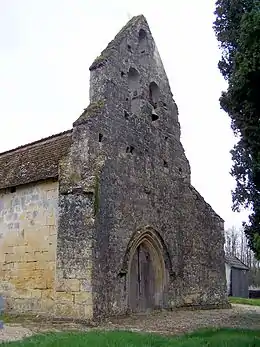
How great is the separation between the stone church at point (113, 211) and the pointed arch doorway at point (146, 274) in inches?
1.5

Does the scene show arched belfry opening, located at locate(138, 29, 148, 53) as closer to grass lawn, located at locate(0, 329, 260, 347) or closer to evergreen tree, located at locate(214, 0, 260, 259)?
evergreen tree, located at locate(214, 0, 260, 259)

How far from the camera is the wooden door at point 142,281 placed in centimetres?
1528

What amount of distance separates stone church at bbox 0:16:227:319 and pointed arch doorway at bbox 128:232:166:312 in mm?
37

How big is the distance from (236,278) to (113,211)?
25144mm

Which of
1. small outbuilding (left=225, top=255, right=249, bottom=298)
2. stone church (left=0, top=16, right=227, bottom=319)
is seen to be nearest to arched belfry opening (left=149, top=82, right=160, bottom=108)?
stone church (left=0, top=16, right=227, bottom=319)

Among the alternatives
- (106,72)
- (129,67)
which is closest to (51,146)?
(106,72)

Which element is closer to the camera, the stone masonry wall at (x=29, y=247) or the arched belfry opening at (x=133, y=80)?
the stone masonry wall at (x=29, y=247)

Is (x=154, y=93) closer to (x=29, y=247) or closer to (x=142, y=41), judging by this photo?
(x=142, y=41)

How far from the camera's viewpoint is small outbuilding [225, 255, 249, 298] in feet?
116

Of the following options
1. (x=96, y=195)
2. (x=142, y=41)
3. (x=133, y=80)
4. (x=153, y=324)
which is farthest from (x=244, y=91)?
(x=142, y=41)

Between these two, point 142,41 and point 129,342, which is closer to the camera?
point 129,342

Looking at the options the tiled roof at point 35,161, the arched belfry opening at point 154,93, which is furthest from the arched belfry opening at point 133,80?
the tiled roof at point 35,161

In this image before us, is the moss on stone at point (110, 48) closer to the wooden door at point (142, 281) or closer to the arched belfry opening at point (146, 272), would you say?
the arched belfry opening at point (146, 272)

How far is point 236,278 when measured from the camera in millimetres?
36281
